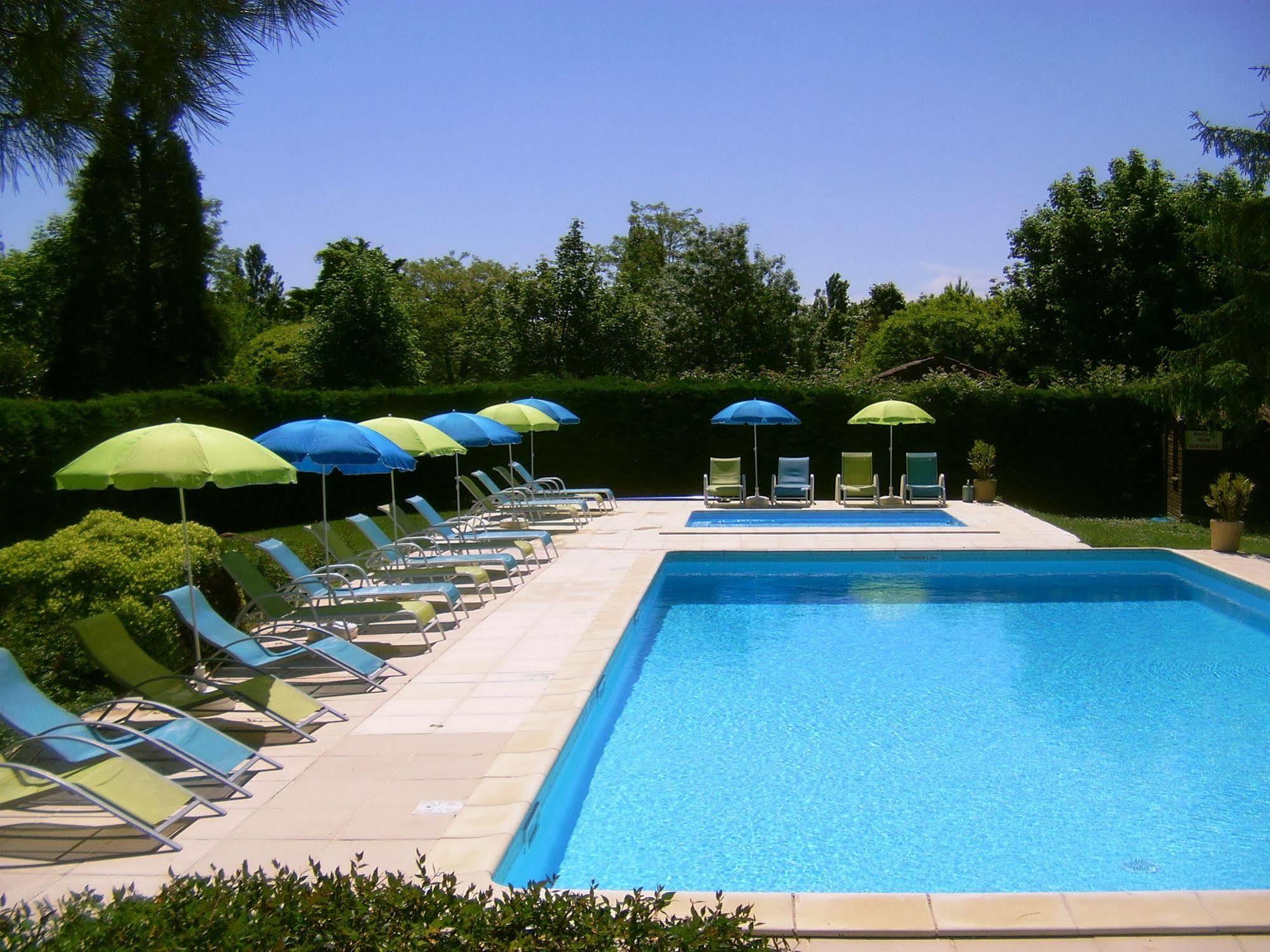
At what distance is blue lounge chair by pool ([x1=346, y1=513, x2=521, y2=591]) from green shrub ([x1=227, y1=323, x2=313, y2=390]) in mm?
23920

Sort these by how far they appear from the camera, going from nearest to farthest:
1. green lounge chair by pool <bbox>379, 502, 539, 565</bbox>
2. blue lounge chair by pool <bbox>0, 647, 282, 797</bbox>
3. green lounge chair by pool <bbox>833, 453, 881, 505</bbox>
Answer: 1. blue lounge chair by pool <bbox>0, 647, 282, 797</bbox>
2. green lounge chair by pool <bbox>379, 502, 539, 565</bbox>
3. green lounge chair by pool <bbox>833, 453, 881, 505</bbox>

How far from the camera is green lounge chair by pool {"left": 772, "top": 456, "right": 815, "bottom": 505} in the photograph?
19.2 meters

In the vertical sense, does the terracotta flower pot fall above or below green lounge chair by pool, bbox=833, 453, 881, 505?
below

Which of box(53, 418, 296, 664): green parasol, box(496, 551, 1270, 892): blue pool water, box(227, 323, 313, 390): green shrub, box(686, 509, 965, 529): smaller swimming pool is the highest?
box(227, 323, 313, 390): green shrub

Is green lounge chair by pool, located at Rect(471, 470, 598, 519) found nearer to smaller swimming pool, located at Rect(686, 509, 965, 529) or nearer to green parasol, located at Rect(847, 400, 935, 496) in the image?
smaller swimming pool, located at Rect(686, 509, 965, 529)

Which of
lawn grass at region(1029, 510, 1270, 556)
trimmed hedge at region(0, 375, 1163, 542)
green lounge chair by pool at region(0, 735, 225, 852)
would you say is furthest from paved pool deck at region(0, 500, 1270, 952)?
trimmed hedge at region(0, 375, 1163, 542)

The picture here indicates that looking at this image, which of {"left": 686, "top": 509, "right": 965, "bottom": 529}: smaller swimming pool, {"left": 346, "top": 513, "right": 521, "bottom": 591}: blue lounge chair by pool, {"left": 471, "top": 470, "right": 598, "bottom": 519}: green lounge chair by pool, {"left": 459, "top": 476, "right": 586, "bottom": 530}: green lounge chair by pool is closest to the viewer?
{"left": 346, "top": 513, "right": 521, "bottom": 591}: blue lounge chair by pool

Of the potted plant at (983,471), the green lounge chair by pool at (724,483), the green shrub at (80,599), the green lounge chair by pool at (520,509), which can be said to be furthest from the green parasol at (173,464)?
the potted plant at (983,471)

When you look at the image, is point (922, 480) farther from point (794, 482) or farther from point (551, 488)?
point (551, 488)

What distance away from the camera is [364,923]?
129 inches

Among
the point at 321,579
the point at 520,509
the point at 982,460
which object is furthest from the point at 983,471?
the point at 321,579

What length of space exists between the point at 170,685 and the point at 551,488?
1502cm

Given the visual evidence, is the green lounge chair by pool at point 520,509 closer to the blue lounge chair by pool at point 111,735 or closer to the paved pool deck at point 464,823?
the paved pool deck at point 464,823

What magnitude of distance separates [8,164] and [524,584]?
8.01m
